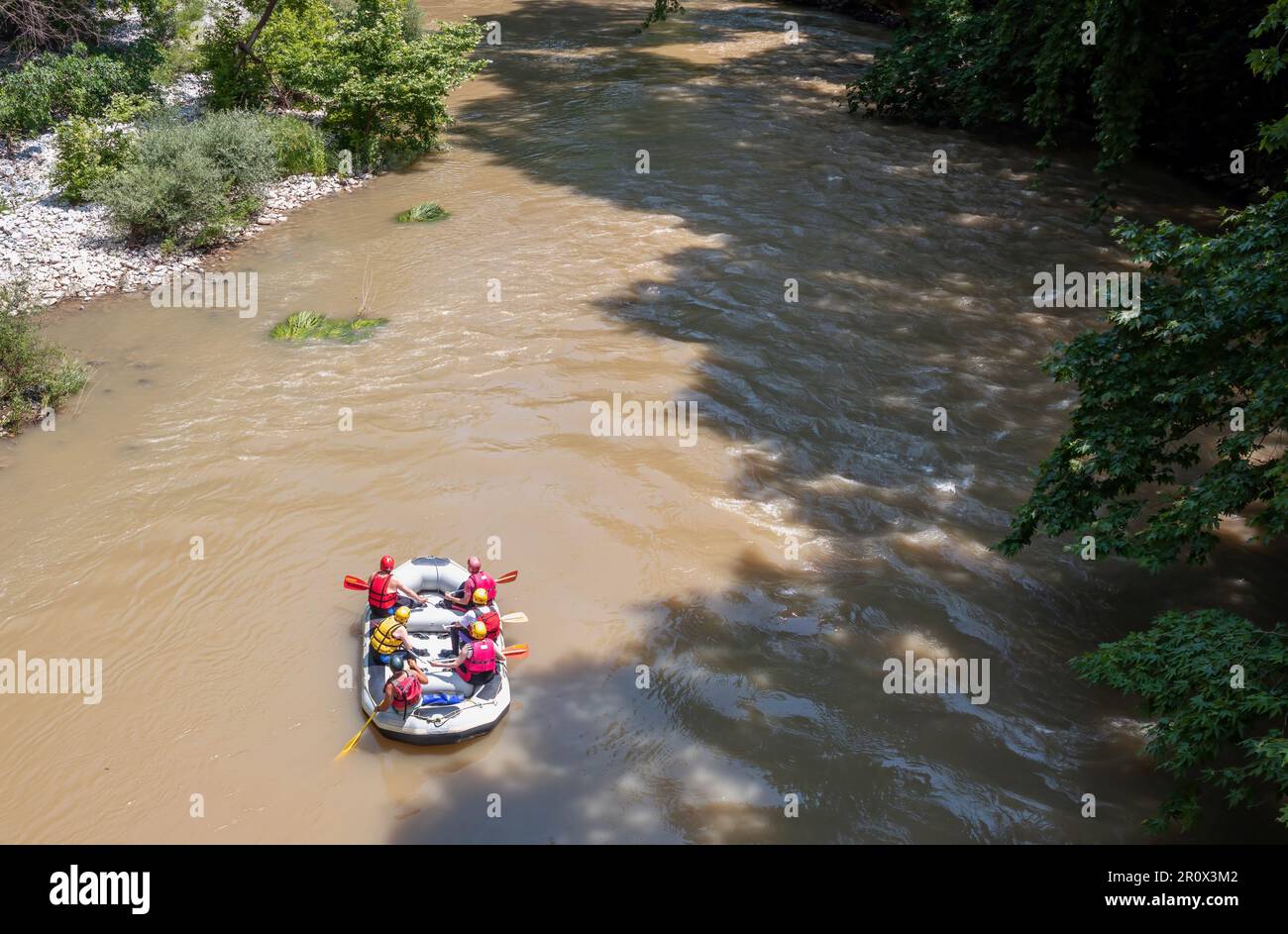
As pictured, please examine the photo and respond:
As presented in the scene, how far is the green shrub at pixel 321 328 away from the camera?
38.5 ft

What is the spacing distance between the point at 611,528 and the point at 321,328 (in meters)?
5.16

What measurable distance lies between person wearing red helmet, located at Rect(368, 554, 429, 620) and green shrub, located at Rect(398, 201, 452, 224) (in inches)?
330

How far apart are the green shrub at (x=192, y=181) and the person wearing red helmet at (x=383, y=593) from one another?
27.1ft

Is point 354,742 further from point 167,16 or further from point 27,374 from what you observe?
point 167,16

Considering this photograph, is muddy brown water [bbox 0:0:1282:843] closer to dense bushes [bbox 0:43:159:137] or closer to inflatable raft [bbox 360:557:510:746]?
inflatable raft [bbox 360:557:510:746]

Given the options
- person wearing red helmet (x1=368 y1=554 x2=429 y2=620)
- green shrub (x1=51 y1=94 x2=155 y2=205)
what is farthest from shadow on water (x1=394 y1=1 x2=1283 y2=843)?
green shrub (x1=51 y1=94 x2=155 y2=205)

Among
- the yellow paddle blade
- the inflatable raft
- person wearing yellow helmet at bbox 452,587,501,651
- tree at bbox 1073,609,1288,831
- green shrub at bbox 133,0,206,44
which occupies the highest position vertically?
green shrub at bbox 133,0,206,44

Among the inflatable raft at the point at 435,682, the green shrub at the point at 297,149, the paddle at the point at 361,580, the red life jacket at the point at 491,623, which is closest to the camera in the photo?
the inflatable raft at the point at 435,682

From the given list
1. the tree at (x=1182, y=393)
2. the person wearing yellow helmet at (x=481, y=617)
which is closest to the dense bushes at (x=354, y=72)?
the person wearing yellow helmet at (x=481, y=617)

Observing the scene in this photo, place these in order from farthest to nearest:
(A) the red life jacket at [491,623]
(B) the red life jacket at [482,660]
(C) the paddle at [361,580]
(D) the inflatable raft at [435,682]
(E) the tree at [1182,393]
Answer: (C) the paddle at [361,580], (A) the red life jacket at [491,623], (B) the red life jacket at [482,660], (D) the inflatable raft at [435,682], (E) the tree at [1182,393]

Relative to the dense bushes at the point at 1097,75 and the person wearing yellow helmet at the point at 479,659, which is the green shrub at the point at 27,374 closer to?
the person wearing yellow helmet at the point at 479,659

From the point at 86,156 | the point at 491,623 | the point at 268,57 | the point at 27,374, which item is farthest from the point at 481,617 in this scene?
the point at 268,57

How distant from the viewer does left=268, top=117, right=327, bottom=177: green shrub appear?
51.6ft

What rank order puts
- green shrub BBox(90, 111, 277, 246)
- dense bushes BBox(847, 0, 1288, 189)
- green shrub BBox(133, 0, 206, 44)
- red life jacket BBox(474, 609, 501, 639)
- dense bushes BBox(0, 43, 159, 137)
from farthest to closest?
green shrub BBox(133, 0, 206, 44) < dense bushes BBox(0, 43, 159, 137) < green shrub BBox(90, 111, 277, 246) < dense bushes BBox(847, 0, 1288, 189) < red life jacket BBox(474, 609, 501, 639)
